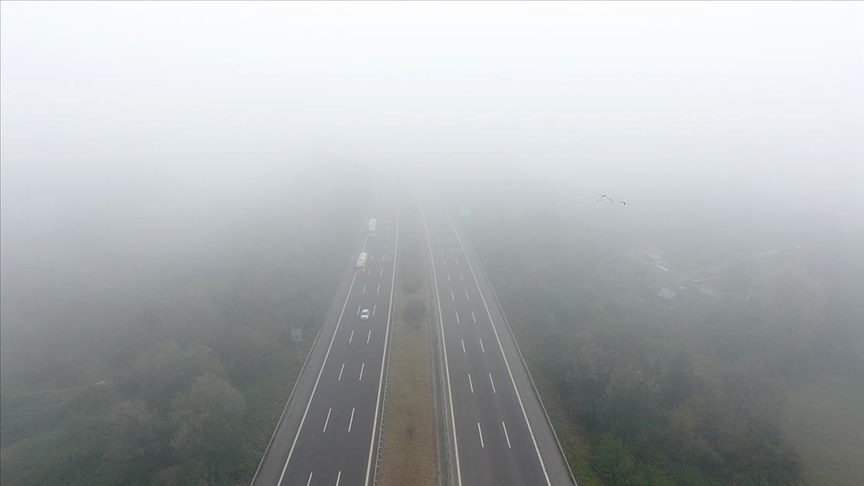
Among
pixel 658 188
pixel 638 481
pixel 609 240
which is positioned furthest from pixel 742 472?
pixel 658 188

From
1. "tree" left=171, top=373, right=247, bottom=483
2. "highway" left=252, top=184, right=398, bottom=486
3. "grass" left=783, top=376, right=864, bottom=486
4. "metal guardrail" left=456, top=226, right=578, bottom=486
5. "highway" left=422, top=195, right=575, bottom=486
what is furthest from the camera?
"grass" left=783, top=376, right=864, bottom=486

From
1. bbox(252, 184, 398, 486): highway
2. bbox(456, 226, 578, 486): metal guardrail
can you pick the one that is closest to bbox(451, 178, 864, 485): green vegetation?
bbox(456, 226, 578, 486): metal guardrail

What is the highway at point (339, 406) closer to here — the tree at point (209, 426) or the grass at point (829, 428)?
the tree at point (209, 426)

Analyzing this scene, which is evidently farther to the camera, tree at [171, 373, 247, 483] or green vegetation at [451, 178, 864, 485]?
green vegetation at [451, 178, 864, 485]

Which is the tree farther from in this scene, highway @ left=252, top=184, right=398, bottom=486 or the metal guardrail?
the metal guardrail

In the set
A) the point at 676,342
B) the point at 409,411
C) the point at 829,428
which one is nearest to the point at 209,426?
the point at 409,411

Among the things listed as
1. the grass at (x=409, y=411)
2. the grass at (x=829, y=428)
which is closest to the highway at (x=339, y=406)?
the grass at (x=409, y=411)
